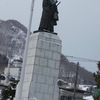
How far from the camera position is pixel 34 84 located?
16.2 metres

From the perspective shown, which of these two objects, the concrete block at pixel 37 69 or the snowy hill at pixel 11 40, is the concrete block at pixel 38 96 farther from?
the snowy hill at pixel 11 40

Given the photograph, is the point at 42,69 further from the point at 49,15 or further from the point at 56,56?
the point at 49,15

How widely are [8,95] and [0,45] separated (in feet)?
506

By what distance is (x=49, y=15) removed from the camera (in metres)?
17.8

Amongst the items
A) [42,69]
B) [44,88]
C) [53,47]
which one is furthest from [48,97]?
[53,47]

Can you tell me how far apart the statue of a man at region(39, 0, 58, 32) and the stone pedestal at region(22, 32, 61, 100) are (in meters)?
0.82

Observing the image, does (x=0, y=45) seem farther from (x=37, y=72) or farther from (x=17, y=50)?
(x=37, y=72)

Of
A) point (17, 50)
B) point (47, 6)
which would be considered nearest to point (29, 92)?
point (47, 6)

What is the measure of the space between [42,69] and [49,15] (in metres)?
3.07

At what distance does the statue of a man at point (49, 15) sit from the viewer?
17.7 meters

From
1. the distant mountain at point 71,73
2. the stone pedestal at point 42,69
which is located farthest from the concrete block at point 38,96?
the distant mountain at point 71,73

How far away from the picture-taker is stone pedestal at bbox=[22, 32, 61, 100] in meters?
16.2

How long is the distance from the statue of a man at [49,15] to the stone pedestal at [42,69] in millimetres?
820

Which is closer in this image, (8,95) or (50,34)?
(50,34)
